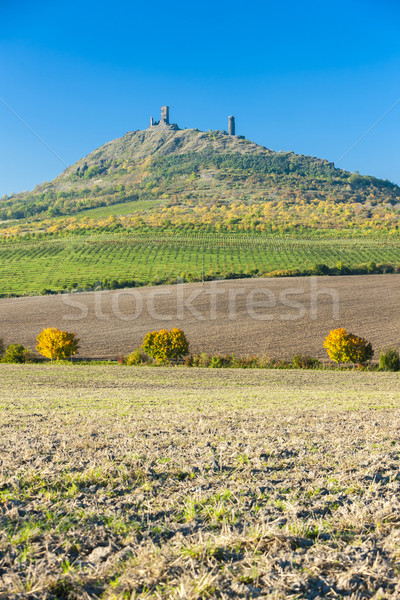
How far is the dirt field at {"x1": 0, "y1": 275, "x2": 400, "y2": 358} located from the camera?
53875 mm

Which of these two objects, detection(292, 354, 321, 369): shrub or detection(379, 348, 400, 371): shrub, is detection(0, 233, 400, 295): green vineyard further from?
detection(379, 348, 400, 371): shrub

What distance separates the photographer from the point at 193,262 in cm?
11425

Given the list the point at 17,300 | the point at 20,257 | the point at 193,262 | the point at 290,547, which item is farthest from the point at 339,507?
the point at 20,257

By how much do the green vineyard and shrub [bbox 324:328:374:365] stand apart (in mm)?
57000

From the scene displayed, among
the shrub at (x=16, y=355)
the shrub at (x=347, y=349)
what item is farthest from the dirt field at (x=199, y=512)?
the shrub at (x=16, y=355)

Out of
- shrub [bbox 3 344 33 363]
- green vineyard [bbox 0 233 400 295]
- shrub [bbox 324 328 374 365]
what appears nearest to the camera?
shrub [bbox 324 328 374 365]

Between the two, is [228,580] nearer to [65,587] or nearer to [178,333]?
[65,587]

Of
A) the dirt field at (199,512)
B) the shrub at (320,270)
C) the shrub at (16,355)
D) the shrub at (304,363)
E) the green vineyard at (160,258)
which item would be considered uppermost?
the green vineyard at (160,258)

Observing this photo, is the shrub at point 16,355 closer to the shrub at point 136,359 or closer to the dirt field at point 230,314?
the dirt field at point 230,314

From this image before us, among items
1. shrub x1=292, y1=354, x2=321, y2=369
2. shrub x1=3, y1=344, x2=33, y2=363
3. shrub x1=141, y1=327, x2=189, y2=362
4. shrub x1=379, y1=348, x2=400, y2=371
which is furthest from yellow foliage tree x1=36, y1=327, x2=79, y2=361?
shrub x1=379, y1=348, x2=400, y2=371

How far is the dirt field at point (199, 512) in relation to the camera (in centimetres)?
359

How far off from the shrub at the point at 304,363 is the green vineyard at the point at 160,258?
184 ft

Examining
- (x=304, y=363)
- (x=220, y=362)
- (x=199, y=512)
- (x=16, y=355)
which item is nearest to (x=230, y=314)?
(x=220, y=362)

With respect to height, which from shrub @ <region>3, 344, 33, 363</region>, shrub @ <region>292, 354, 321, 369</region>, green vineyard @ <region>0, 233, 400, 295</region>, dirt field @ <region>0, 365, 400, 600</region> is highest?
green vineyard @ <region>0, 233, 400, 295</region>
